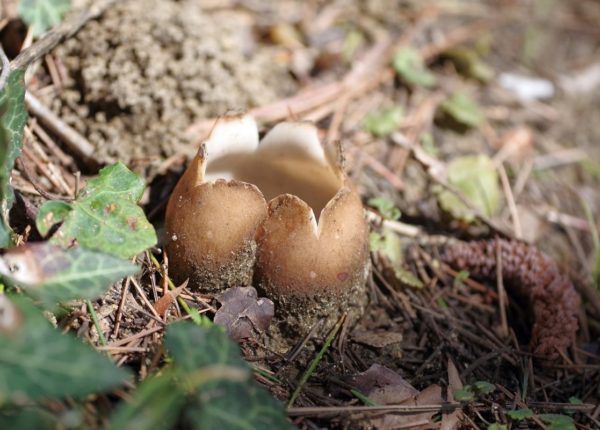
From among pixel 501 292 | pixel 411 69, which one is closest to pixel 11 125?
pixel 501 292

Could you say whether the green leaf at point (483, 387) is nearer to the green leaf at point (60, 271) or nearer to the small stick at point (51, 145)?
the green leaf at point (60, 271)

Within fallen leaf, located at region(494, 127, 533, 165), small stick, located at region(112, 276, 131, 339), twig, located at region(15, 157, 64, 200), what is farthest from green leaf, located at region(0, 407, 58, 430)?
fallen leaf, located at region(494, 127, 533, 165)

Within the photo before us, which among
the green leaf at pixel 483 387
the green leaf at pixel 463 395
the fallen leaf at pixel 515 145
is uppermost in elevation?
the fallen leaf at pixel 515 145

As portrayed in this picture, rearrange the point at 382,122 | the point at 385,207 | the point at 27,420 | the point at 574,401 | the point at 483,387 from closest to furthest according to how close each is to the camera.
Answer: the point at 27,420 → the point at 483,387 → the point at 574,401 → the point at 385,207 → the point at 382,122

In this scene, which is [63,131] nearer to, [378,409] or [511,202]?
[378,409]

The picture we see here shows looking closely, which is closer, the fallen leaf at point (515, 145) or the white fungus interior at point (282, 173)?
the white fungus interior at point (282, 173)

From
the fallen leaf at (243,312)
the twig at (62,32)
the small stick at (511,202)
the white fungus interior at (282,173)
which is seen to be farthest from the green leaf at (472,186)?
the twig at (62,32)
